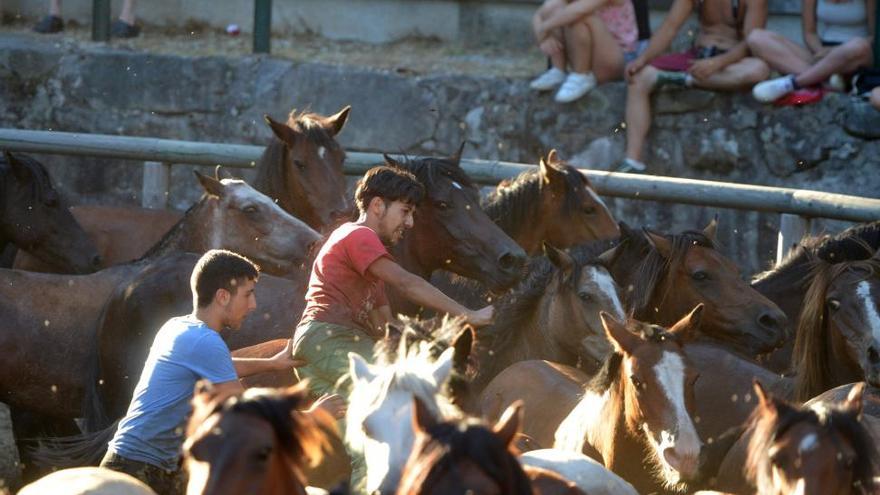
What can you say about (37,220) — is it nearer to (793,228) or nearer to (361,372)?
(793,228)

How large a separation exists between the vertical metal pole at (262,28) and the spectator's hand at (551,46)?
222 centimetres

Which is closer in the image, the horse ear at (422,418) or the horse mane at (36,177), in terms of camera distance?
the horse ear at (422,418)

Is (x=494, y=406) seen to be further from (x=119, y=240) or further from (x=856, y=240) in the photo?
(x=119, y=240)

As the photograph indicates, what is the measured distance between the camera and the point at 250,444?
4.10 meters

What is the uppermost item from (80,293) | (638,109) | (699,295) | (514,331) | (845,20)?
(845,20)

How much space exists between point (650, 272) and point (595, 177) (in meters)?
1.62

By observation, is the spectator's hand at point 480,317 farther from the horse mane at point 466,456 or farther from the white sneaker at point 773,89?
the white sneaker at point 773,89

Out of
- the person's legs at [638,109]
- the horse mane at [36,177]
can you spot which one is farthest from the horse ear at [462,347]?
the person's legs at [638,109]

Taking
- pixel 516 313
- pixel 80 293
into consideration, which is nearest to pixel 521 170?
pixel 516 313

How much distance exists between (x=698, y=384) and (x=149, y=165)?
4233 millimetres

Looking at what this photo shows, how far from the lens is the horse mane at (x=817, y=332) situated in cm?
698

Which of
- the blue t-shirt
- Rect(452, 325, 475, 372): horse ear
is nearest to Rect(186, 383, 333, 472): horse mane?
Rect(452, 325, 475, 372): horse ear

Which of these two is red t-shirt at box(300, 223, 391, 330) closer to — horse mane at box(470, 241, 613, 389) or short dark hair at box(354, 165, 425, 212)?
short dark hair at box(354, 165, 425, 212)

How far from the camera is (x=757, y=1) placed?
1080 cm
